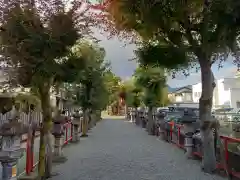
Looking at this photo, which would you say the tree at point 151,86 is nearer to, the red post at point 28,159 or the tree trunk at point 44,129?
the red post at point 28,159

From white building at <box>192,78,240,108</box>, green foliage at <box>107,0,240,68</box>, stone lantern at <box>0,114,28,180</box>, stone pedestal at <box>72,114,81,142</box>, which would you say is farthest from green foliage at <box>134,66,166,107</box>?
white building at <box>192,78,240,108</box>

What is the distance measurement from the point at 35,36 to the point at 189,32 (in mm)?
3896

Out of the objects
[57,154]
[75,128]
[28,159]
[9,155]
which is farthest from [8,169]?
[75,128]

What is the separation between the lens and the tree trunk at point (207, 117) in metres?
7.04

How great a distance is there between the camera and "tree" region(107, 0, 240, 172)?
6332mm

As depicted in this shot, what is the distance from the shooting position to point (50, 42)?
17.2 ft

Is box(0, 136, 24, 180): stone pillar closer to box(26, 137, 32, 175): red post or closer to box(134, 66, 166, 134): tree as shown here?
box(26, 137, 32, 175): red post

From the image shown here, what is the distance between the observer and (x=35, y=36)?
513 cm

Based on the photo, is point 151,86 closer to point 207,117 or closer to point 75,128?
point 75,128

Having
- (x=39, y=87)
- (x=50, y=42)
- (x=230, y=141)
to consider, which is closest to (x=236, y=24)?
(x=230, y=141)

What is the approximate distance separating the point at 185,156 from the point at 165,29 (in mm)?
4418

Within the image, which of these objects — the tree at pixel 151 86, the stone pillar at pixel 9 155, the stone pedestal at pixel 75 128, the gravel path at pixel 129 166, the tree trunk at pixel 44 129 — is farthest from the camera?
the tree at pixel 151 86

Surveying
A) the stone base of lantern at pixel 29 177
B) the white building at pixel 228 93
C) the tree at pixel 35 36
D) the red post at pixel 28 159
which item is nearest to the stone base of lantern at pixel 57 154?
the red post at pixel 28 159

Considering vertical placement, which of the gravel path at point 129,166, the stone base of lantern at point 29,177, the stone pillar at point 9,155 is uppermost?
the stone pillar at point 9,155
